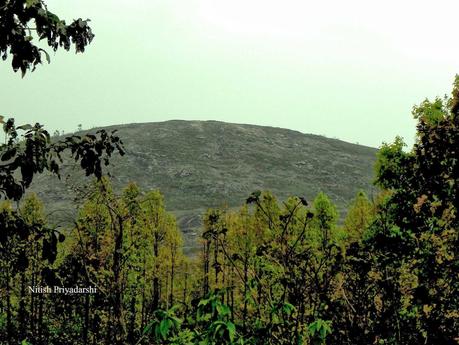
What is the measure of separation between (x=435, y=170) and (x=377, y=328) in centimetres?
262

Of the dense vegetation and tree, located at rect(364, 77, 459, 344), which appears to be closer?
the dense vegetation

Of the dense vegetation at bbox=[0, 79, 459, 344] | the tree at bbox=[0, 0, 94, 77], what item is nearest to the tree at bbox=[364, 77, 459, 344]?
the dense vegetation at bbox=[0, 79, 459, 344]

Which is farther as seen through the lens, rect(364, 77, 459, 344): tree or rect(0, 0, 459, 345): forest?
rect(364, 77, 459, 344): tree

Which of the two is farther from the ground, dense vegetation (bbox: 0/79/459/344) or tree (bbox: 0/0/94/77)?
tree (bbox: 0/0/94/77)

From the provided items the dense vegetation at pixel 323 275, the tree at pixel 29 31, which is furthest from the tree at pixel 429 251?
the tree at pixel 29 31

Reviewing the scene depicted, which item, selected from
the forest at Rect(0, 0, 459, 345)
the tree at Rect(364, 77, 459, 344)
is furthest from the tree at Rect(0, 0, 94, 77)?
the tree at Rect(364, 77, 459, 344)

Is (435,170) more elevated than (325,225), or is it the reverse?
(435,170)

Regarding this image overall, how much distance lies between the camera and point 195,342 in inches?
158

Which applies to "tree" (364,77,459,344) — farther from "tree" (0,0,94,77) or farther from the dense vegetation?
"tree" (0,0,94,77)

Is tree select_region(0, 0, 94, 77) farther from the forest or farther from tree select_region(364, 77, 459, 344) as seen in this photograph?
tree select_region(364, 77, 459, 344)

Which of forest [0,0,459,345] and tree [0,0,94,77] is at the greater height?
tree [0,0,94,77]

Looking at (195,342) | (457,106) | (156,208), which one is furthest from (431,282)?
(156,208)

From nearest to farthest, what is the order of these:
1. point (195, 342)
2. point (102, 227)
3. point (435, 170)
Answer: point (195, 342)
point (435, 170)
point (102, 227)

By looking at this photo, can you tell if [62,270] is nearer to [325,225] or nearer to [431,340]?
[431,340]
